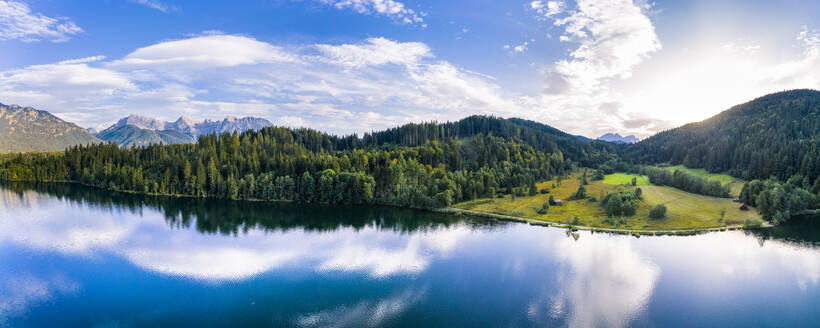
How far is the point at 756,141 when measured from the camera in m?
123

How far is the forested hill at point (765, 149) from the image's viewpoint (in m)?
81.2

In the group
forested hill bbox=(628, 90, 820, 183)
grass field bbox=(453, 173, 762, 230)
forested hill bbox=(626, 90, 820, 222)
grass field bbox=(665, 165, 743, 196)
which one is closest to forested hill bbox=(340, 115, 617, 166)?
forested hill bbox=(626, 90, 820, 222)

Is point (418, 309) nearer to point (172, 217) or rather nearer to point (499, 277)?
point (499, 277)

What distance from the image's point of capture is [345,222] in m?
77.9

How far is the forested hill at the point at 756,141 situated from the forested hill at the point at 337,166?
119 ft

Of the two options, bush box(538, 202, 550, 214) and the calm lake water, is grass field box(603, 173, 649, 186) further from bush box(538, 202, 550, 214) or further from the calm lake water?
bush box(538, 202, 550, 214)

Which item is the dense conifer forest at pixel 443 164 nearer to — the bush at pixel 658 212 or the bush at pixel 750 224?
the bush at pixel 750 224

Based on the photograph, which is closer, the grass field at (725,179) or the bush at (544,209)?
the bush at (544,209)

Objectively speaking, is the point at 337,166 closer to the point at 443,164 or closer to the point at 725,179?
the point at 443,164

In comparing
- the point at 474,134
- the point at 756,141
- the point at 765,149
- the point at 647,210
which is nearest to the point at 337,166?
the point at 647,210

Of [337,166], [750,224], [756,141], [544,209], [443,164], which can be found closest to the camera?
[750,224]

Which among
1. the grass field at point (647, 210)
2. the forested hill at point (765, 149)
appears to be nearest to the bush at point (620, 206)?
the grass field at point (647, 210)

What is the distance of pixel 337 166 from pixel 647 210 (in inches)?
3442

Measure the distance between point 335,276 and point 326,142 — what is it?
150113 mm
